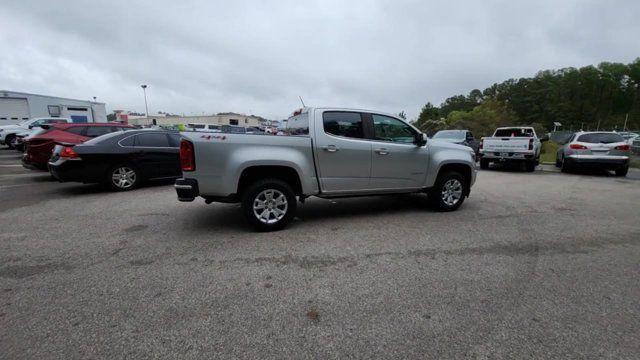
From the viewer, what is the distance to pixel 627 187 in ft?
28.5

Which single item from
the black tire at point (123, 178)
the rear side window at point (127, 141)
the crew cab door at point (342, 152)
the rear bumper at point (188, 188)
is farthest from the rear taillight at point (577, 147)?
the rear side window at point (127, 141)

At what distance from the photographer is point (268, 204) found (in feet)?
15.5

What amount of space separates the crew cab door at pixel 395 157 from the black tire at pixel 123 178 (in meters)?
5.91

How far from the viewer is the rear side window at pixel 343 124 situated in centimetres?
506

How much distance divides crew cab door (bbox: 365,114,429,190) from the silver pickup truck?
17 millimetres

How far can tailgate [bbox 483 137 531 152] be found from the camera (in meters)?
11.3

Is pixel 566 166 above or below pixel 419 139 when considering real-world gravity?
below

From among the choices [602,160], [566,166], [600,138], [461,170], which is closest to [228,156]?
[461,170]

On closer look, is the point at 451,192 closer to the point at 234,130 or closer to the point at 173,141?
the point at 234,130

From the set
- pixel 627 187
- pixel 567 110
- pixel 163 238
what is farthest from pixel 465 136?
pixel 567 110

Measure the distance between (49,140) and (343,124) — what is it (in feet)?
26.7

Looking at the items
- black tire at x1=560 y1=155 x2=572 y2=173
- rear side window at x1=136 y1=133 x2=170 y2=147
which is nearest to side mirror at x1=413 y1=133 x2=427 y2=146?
rear side window at x1=136 y1=133 x2=170 y2=147

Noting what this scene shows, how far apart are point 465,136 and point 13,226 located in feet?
51.2

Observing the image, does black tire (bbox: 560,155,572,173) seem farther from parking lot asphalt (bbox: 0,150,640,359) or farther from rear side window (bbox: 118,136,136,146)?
rear side window (bbox: 118,136,136,146)
